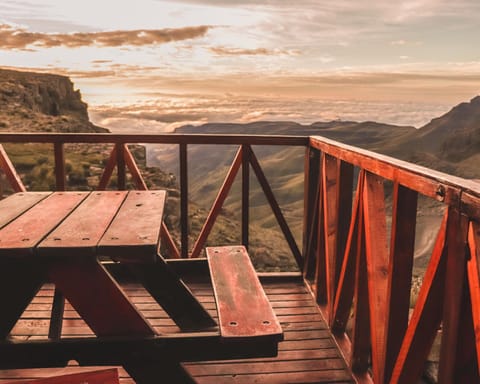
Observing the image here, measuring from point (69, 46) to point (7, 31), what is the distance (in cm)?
771

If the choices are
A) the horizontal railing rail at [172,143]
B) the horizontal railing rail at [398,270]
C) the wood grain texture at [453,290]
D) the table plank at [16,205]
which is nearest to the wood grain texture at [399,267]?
the horizontal railing rail at [398,270]

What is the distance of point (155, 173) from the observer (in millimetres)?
26094

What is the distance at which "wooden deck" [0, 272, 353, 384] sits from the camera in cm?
287

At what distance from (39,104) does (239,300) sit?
59.1 m

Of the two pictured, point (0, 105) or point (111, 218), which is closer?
point (111, 218)

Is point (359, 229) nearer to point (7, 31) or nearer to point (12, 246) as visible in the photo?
point (12, 246)

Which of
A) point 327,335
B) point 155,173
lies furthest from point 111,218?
point 155,173

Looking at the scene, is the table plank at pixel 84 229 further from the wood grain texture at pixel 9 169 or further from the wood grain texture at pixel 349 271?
the wood grain texture at pixel 9 169

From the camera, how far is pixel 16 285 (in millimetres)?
2000

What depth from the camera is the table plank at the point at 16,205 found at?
2410 millimetres

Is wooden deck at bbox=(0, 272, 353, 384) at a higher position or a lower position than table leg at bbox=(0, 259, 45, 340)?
lower

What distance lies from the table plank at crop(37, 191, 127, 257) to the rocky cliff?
116ft

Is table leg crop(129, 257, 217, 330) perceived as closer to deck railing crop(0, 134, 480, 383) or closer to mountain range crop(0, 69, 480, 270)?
deck railing crop(0, 134, 480, 383)

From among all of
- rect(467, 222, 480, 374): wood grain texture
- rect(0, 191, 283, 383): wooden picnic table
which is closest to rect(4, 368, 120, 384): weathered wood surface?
rect(0, 191, 283, 383): wooden picnic table
